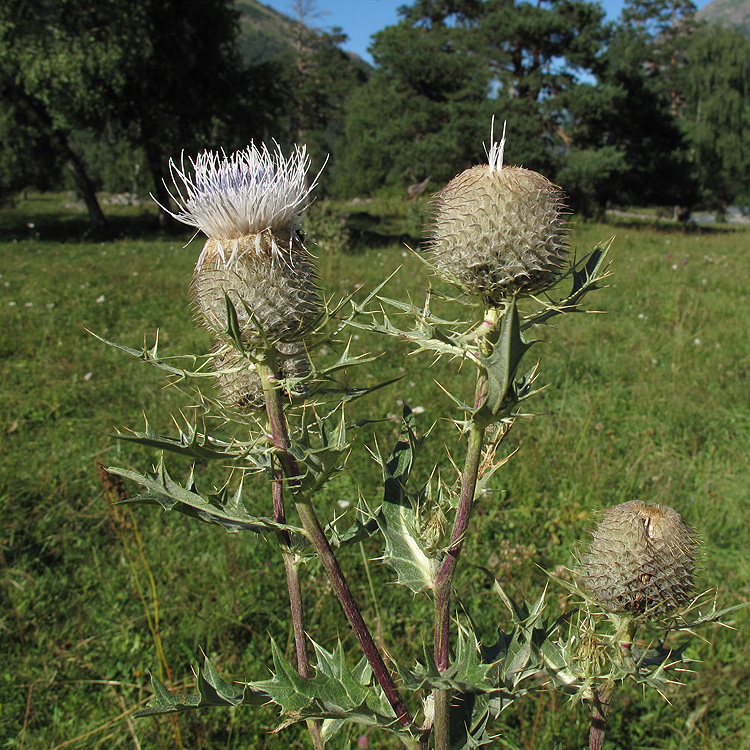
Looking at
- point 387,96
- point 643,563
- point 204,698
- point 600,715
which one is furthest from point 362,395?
point 387,96

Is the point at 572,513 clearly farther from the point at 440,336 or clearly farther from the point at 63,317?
the point at 63,317

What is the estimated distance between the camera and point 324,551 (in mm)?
1350

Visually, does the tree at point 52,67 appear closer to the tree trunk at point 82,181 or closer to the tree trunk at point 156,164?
the tree trunk at point 82,181

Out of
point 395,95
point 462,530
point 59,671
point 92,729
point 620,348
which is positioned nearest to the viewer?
point 462,530

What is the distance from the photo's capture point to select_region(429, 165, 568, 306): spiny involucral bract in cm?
150

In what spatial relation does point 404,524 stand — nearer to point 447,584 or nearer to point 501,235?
point 447,584

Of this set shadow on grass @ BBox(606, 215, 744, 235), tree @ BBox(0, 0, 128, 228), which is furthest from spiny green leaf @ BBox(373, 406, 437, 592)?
shadow on grass @ BBox(606, 215, 744, 235)

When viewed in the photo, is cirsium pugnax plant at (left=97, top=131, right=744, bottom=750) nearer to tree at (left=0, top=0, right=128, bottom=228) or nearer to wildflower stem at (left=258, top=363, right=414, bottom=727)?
wildflower stem at (left=258, top=363, right=414, bottom=727)

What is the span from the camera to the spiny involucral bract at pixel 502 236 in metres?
1.50

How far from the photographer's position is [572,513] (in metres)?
3.80

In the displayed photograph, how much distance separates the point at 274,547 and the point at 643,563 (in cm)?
218

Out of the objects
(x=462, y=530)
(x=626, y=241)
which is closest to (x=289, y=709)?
(x=462, y=530)

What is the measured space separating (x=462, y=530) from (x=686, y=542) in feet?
2.52

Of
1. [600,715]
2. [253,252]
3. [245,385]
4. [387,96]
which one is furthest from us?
[387,96]
